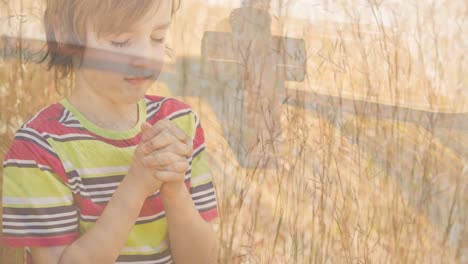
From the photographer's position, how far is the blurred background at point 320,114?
1.97 meters

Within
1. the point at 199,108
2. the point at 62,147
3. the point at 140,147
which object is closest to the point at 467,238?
the point at 199,108

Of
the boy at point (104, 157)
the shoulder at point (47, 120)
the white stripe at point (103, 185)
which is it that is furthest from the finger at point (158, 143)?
the shoulder at point (47, 120)

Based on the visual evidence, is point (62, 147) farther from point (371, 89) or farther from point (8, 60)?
point (371, 89)

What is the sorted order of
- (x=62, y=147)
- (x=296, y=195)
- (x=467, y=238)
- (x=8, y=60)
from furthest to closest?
1. (x=467, y=238)
2. (x=296, y=195)
3. (x=8, y=60)
4. (x=62, y=147)

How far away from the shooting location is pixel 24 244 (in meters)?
1.77

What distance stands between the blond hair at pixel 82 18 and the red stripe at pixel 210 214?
478mm

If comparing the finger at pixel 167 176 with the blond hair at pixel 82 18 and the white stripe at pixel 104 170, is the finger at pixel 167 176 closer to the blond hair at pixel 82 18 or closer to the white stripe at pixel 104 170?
the white stripe at pixel 104 170

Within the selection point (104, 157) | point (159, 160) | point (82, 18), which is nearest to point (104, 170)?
point (104, 157)

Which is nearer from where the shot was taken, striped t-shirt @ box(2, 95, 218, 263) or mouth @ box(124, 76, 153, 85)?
striped t-shirt @ box(2, 95, 218, 263)

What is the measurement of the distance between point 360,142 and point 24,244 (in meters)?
0.93

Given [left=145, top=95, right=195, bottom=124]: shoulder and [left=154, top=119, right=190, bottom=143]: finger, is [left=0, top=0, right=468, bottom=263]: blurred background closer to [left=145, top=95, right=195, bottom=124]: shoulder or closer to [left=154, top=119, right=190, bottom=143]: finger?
[left=145, top=95, right=195, bottom=124]: shoulder

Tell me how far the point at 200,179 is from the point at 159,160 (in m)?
0.21

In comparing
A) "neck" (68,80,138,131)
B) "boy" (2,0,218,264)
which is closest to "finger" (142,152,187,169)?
"boy" (2,0,218,264)

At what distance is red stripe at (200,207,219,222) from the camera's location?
1.94m
